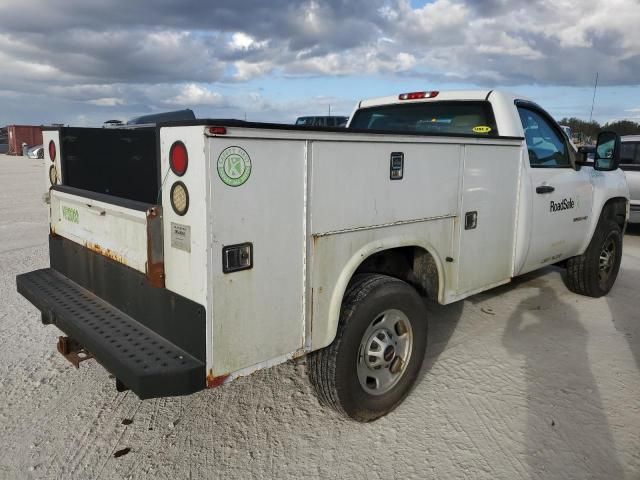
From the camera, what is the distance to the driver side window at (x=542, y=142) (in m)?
4.45

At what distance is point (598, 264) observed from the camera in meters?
5.64

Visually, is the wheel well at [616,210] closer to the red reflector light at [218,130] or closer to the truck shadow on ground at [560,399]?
the truck shadow on ground at [560,399]

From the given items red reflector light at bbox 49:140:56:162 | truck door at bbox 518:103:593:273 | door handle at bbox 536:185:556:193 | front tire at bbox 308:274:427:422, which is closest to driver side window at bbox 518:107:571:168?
truck door at bbox 518:103:593:273

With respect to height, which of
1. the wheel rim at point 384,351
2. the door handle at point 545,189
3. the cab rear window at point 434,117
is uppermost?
the cab rear window at point 434,117

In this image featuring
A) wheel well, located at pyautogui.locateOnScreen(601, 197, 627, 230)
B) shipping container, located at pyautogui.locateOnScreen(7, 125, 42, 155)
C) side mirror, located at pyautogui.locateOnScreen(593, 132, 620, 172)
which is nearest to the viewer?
side mirror, located at pyautogui.locateOnScreen(593, 132, 620, 172)

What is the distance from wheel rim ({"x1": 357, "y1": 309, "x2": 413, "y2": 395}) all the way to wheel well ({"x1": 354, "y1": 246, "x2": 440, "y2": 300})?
365 mm

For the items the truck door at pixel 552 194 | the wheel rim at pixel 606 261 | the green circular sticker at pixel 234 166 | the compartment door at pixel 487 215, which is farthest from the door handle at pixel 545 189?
→ the green circular sticker at pixel 234 166

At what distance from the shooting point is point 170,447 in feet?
10.1

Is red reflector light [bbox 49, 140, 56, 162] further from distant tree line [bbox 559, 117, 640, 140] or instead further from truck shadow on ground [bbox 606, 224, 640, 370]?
distant tree line [bbox 559, 117, 640, 140]

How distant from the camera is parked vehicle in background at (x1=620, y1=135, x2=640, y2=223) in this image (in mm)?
9711

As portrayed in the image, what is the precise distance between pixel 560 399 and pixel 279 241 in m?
2.36

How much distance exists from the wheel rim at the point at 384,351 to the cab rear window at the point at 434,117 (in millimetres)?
1573

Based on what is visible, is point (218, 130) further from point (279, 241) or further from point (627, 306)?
point (627, 306)

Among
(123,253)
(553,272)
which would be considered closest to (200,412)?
(123,253)
